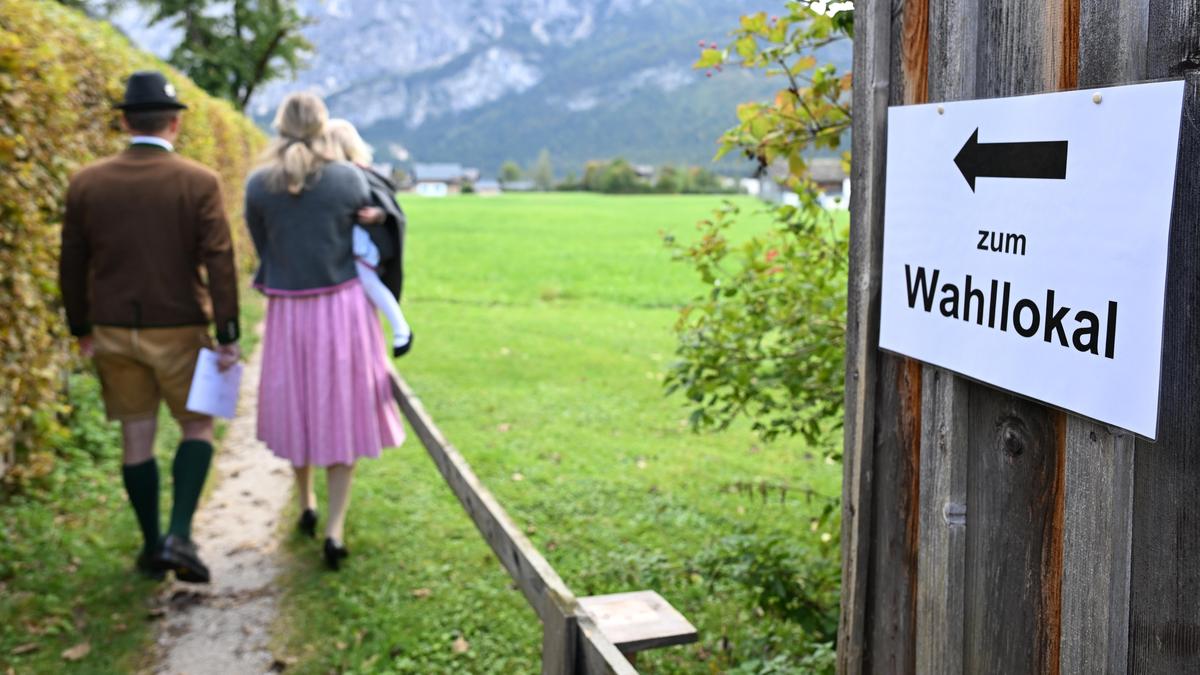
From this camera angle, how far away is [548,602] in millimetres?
2770

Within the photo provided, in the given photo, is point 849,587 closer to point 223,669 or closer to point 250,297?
point 223,669

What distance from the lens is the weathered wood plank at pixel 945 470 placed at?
179 cm

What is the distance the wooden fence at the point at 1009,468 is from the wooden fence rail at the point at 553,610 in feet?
2.01

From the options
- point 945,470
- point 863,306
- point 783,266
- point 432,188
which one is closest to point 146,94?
point 783,266

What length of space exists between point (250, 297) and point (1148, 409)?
1530cm

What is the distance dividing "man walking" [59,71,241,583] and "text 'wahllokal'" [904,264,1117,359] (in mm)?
3722

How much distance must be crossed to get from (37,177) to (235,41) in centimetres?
2911

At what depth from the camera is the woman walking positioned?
4984 millimetres

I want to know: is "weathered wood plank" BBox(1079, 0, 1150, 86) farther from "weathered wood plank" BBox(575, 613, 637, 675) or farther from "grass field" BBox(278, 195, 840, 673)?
"grass field" BBox(278, 195, 840, 673)

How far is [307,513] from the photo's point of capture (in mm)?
5508

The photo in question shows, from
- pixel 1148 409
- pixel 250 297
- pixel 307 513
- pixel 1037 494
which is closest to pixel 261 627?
pixel 307 513

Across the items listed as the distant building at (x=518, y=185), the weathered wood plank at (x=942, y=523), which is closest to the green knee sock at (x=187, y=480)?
the weathered wood plank at (x=942, y=523)

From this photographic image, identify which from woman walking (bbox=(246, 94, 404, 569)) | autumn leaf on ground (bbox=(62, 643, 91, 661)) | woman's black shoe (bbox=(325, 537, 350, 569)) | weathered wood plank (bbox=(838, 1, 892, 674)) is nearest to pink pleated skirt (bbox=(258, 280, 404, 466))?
woman walking (bbox=(246, 94, 404, 569))

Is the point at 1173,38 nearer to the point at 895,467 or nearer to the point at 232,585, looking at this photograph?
the point at 895,467
